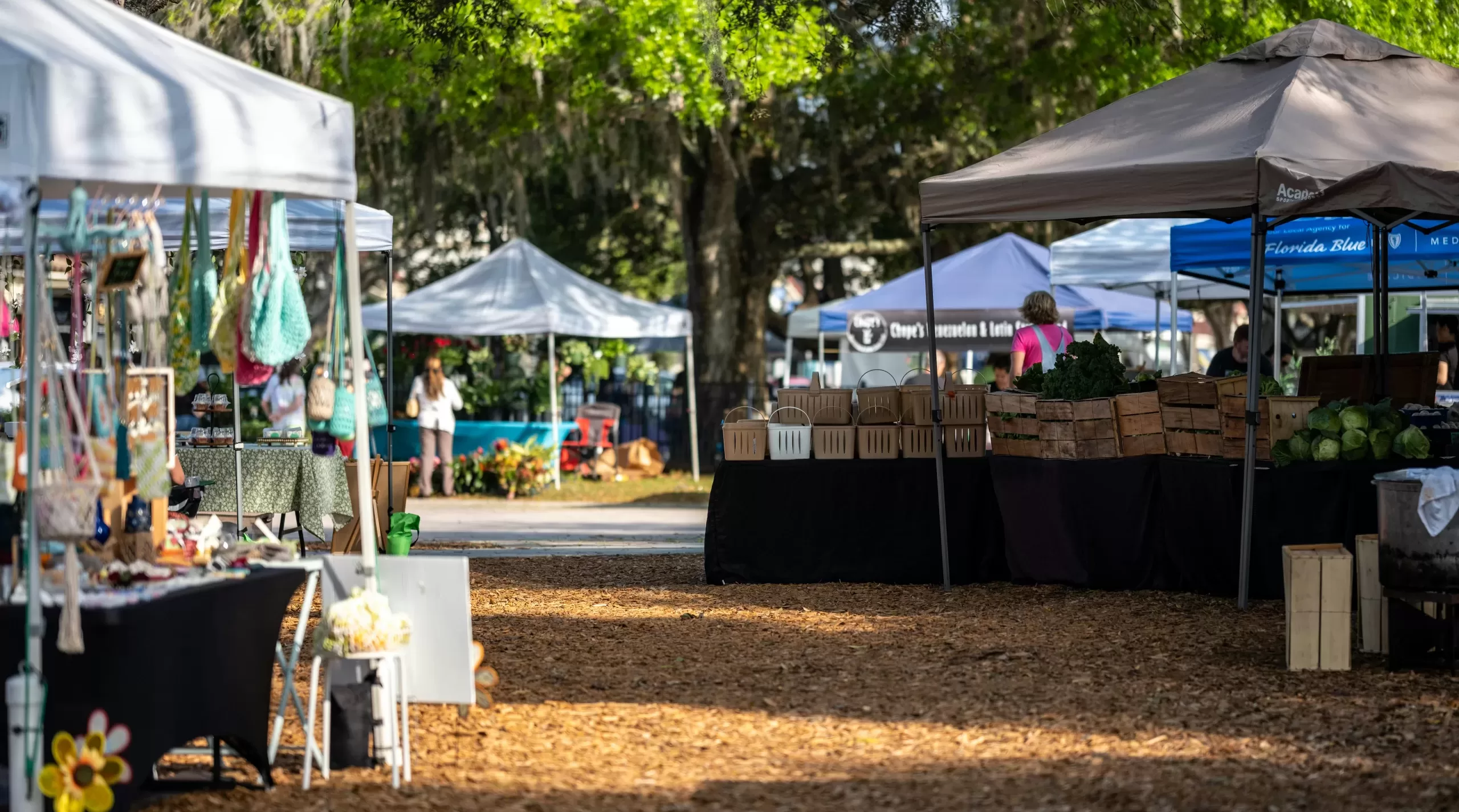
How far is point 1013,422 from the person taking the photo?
31.6ft

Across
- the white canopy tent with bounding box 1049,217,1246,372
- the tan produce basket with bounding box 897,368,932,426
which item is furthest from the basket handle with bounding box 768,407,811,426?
the white canopy tent with bounding box 1049,217,1246,372

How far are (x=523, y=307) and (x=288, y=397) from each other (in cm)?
734

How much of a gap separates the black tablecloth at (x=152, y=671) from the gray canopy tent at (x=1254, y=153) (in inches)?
201

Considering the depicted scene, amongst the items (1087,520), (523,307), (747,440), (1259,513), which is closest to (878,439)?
(747,440)

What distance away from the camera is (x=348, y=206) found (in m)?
5.27

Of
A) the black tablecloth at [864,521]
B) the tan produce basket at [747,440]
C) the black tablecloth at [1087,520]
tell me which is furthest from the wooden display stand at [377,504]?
the black tablecloth at [1087,520]

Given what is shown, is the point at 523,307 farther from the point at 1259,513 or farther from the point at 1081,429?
the point at 1259,513

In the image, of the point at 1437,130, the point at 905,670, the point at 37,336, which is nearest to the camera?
the point at 37,336

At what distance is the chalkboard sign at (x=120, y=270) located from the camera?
16.3 feet

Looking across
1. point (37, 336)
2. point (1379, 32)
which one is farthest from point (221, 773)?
point (1379, 32)

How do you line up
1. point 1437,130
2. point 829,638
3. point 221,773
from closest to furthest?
point 221,773 < point 829,638 < point 1437,130

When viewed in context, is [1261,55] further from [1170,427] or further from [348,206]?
[348,206]

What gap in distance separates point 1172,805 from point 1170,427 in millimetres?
4622

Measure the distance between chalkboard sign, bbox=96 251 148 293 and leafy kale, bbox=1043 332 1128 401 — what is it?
5703 millimetres
